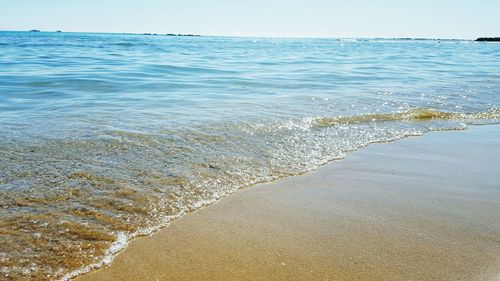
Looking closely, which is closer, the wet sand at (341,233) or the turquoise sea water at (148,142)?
the wet sand at (341,233)

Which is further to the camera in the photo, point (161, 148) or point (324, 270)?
point (161, 148)

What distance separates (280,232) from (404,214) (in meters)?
1.10

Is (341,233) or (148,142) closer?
(341,233)

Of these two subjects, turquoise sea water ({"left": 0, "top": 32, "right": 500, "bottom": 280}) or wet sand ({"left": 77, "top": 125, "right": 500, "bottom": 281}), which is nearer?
wet sand ({"left": 77, "top": 125, "right": 500, "bottom": 281})

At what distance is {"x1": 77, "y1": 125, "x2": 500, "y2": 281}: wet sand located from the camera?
8.43 feet

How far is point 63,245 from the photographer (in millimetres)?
2738

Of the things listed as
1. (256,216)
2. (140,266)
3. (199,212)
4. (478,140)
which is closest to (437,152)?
(478,140)

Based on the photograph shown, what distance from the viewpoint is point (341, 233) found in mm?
3078

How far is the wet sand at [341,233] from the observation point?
257cm

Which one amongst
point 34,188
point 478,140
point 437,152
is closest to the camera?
point 34,188

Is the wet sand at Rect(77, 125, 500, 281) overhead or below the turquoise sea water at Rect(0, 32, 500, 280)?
below

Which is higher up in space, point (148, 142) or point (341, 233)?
point (148, 142)

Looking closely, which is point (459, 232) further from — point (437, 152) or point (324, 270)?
point (437, 152)

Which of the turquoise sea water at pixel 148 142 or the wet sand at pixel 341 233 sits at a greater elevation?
the turquoise sea water at pixel 148 142
